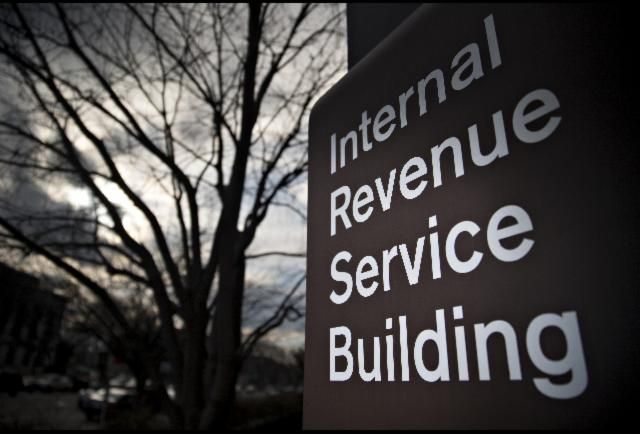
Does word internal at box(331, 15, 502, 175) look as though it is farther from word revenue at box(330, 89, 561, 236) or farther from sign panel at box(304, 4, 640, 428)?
word revenue at box(330, 89, 561, 236)

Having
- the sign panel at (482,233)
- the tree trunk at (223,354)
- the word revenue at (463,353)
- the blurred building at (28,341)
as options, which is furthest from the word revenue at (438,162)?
the blurred building at (28,341)

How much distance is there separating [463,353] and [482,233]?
26cm

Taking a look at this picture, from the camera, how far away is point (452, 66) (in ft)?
3.37

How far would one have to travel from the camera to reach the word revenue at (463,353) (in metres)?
0.68

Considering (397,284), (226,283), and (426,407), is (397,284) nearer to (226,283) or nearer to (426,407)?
(426,407)

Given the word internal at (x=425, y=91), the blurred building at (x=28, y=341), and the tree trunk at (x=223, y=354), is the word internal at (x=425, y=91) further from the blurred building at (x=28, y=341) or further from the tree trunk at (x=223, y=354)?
the blurred building at (x=28, y=341)

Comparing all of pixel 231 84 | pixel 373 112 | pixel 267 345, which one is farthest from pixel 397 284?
pixel 267 345

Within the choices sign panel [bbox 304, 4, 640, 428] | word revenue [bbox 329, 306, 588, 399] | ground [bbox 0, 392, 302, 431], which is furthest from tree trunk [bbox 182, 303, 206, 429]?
ground [bbox 0, 392, 302, 431]

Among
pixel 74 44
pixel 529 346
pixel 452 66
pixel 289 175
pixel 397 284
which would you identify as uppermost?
pixel 74 44

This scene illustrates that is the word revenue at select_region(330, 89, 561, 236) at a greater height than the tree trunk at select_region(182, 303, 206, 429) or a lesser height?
greater

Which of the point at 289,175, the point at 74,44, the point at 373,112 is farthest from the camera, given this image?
the point at 289,175

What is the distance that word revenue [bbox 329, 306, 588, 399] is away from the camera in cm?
68

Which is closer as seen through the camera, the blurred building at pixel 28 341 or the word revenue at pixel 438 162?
the word revenue at pixel 438 162

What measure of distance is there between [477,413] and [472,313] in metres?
0.19
